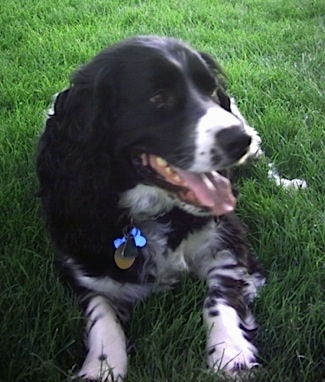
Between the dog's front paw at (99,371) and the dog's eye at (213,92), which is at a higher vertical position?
the dog's eye at (213,92)

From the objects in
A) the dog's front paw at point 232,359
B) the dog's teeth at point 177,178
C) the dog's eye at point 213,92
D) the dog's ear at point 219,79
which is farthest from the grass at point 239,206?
the dog's eye at point 213,92

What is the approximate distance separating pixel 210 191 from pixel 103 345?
72 cm

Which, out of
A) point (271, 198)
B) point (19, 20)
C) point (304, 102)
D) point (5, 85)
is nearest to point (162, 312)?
point (271, 198)

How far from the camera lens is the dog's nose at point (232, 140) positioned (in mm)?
2566

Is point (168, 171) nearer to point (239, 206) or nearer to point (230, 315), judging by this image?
point (230, 315)

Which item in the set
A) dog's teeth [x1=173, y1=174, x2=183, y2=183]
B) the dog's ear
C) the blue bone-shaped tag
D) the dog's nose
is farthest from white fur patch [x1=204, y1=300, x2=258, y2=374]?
the dog's ear

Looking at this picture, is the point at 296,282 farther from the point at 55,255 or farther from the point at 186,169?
the point at 55,255

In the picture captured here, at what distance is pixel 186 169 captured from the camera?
106 inches

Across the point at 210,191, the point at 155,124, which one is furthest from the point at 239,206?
the point at 155,124

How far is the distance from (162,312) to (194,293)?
0.63 ft

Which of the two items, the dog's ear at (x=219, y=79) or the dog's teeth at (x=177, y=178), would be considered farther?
the dog's ear at (x=219, y=79)

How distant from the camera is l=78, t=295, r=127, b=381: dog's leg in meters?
2.51

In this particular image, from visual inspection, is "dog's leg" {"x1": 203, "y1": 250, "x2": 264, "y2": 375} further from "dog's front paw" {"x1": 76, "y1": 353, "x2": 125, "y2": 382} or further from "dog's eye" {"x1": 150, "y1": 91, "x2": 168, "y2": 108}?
"dog's eye" {"x1": 150, "y1": 91, "x2": 168, "y2": 108}

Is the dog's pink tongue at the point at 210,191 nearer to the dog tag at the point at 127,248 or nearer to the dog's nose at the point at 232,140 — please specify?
the dog's nose at the point at 232,140
